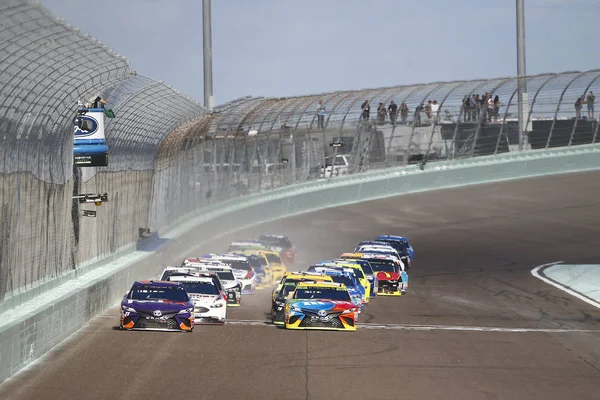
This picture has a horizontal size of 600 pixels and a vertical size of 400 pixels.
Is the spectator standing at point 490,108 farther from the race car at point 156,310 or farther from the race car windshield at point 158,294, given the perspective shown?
the race car at point 156,310

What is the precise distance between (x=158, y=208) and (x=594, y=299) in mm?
13990

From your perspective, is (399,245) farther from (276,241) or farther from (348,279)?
(348,279)

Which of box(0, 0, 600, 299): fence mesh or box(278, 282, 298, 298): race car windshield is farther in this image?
box(278, 282, 298, 298): race car windshield

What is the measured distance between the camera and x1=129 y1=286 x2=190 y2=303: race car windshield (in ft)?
76.6

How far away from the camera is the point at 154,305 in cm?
2300

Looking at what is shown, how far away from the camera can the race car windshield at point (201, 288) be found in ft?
83.7

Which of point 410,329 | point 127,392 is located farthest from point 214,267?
point 127,392

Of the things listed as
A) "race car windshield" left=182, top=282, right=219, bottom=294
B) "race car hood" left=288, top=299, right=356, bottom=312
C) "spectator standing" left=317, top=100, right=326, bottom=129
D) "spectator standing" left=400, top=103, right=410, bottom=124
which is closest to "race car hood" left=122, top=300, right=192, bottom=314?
"race car windshield" left=182, top=282, right=219, bottom=294

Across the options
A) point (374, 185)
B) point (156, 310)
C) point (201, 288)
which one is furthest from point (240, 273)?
point (374, 185)

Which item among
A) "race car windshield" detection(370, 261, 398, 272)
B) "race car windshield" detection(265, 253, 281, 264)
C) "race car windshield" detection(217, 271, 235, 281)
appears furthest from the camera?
"race car windshield" detection(265, 253, 281, 264)

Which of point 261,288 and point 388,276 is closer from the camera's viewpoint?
point 388,276

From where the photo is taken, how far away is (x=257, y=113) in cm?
4600

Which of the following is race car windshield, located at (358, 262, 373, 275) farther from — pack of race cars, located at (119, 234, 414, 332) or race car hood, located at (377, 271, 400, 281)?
race car hood, located at (377, 271, 400, 281)

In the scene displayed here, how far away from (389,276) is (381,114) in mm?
14787
